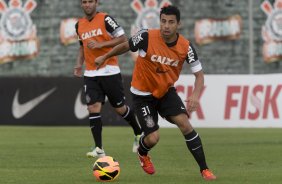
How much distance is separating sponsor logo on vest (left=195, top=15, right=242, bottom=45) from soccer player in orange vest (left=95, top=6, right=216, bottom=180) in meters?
23.6

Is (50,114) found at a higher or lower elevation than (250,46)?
higher

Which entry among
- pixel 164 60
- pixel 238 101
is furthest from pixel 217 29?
pixel 164 60

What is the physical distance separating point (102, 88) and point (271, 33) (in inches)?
845

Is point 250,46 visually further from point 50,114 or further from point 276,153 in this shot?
point 276,153

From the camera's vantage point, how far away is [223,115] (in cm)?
2291

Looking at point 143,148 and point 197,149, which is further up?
point 197,149

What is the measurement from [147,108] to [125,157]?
303 cm

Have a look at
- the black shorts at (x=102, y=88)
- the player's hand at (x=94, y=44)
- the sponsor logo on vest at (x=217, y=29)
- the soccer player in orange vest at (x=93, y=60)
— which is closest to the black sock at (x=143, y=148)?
the soccer player in orange vest at (x=93, y=60)

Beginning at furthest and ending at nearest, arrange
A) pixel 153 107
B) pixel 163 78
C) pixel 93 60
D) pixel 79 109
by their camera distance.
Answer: pixel 79 109 < pixel 93 60 < pixel 153 107 < pixel 163 78

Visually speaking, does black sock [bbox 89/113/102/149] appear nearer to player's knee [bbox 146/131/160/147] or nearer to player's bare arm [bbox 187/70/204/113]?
player's knee [bbox 146/131/160/147]

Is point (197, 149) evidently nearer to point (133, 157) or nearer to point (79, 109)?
point (133, 157)

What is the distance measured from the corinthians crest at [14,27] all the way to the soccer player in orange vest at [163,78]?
2324 cm

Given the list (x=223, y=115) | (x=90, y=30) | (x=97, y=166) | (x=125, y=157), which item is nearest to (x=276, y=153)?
(x=125, y=157)

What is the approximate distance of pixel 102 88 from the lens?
47.3ft
